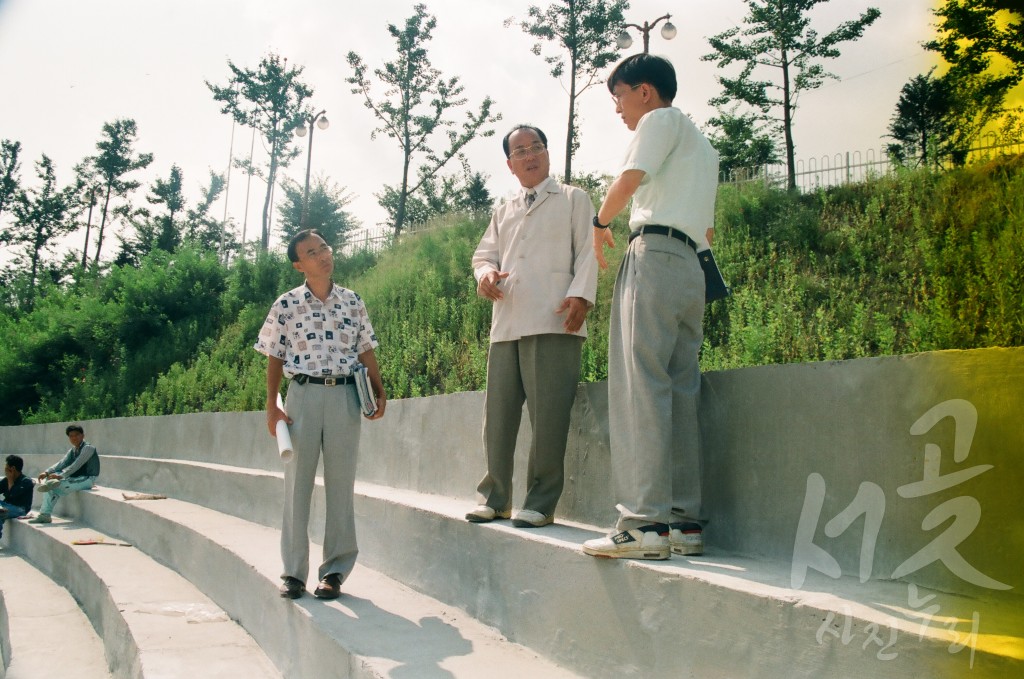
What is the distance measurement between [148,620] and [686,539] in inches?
141

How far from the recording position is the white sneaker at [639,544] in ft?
8.79

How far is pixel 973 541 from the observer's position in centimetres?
212

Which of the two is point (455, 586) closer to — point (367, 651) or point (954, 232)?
point (367, 651)

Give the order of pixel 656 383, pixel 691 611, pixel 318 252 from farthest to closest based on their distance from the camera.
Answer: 1. pixel 318 252
2. pixel 656 383
3. pixel 691 611

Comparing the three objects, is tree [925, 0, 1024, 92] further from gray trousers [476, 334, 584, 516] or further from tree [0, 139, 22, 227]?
tree [0, 139, 22, 227]

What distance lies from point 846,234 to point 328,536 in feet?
25.4

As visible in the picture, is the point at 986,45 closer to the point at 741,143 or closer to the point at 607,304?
the point at 607,304

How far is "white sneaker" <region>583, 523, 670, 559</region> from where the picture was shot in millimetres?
2678

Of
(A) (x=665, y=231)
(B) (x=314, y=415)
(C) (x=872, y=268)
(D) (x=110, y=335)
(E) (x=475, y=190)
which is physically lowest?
(B) (x=314, y=415)

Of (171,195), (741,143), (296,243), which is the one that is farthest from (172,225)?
(296,243)

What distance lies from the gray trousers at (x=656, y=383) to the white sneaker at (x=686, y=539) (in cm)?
3

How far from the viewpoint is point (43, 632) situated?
6.89 meters

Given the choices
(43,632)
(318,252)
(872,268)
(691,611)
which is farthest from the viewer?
(872,268)

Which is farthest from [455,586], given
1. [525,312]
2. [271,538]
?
[271,538]
